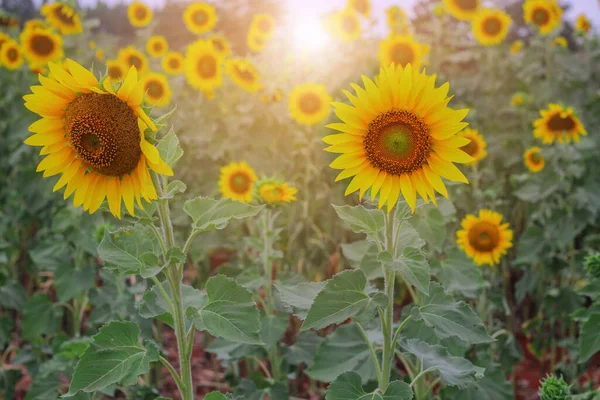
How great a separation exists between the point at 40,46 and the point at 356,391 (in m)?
4.02

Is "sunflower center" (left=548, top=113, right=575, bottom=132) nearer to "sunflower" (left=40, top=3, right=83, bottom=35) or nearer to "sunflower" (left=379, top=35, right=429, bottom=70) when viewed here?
"sunflower" (left=379, top=35, right=429, bottom=70)

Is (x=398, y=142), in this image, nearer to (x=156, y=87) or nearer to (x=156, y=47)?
(x=156, y=87)

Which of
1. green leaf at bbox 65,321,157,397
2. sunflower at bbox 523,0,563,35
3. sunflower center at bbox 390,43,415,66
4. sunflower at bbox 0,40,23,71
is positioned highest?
sunflower at bbox 523,0,563,35

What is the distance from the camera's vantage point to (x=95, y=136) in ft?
4.35

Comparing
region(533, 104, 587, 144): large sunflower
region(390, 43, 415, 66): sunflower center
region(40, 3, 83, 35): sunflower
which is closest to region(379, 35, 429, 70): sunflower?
region(390, 43, 415, 66): sunflower center

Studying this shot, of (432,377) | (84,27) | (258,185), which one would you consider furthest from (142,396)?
(84,27)

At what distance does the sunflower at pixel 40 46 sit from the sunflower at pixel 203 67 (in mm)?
1005

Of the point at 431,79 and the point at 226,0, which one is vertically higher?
the point at 226,0

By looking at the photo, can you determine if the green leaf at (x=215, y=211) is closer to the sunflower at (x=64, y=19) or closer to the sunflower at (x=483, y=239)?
the sunflower at (x=483, y=239)

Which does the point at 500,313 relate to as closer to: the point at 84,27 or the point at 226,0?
the point at 84,27

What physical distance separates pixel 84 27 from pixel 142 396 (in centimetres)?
388

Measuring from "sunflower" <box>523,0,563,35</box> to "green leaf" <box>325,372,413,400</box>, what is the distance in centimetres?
392

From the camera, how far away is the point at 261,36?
5.48m

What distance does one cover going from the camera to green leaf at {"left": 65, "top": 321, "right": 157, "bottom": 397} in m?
1.35
